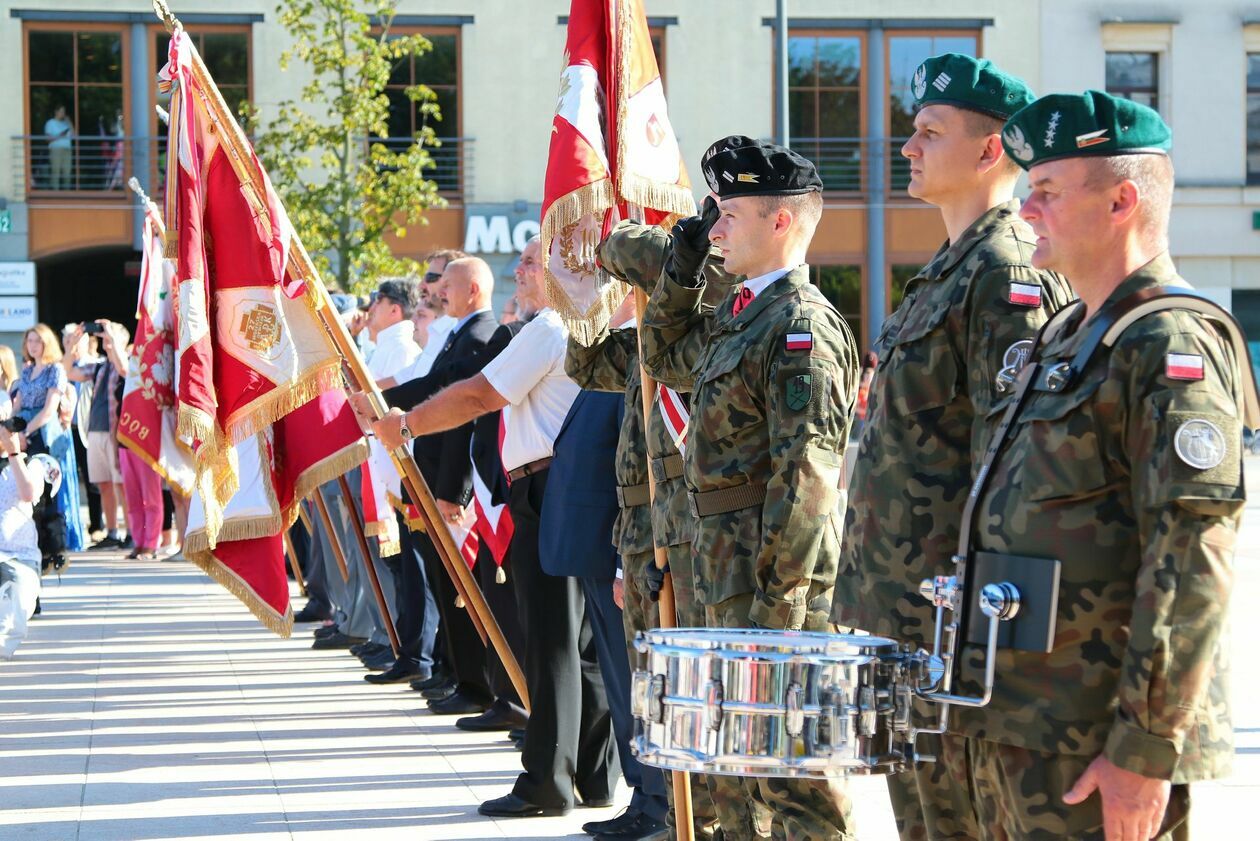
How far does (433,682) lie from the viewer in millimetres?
9094

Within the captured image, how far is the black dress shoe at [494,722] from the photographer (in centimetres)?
791

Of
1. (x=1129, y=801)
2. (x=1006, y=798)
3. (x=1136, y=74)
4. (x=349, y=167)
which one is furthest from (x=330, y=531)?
(x=1136, y=74)

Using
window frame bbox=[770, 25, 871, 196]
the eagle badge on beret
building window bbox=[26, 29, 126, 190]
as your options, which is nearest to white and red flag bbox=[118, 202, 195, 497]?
the eagle badge on beret

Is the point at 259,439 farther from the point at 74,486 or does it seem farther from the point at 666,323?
the point at 74,486

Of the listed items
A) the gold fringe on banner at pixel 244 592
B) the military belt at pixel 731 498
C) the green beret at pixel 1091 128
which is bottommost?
the gold fringe on banner at pixel 244 592

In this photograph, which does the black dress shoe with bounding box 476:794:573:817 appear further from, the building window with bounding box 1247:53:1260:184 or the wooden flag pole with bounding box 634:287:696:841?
the building window with bounding box 1247:53:1260:184

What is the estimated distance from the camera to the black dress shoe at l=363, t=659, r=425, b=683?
9430 mm

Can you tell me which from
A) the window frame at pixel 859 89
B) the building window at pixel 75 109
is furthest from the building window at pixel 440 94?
the window frame at pixel 859 89

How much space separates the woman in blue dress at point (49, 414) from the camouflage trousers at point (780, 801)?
9548 millimetres

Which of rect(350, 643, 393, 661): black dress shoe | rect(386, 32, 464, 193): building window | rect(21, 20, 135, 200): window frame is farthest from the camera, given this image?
rect(386, 32, 464, 193): building window

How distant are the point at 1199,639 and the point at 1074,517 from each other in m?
0.30

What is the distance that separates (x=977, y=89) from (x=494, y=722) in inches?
198

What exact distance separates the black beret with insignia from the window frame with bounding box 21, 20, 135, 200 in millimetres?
23373

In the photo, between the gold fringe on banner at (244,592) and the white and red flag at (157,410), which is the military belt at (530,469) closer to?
the gold fringe on banner at (244,592)
